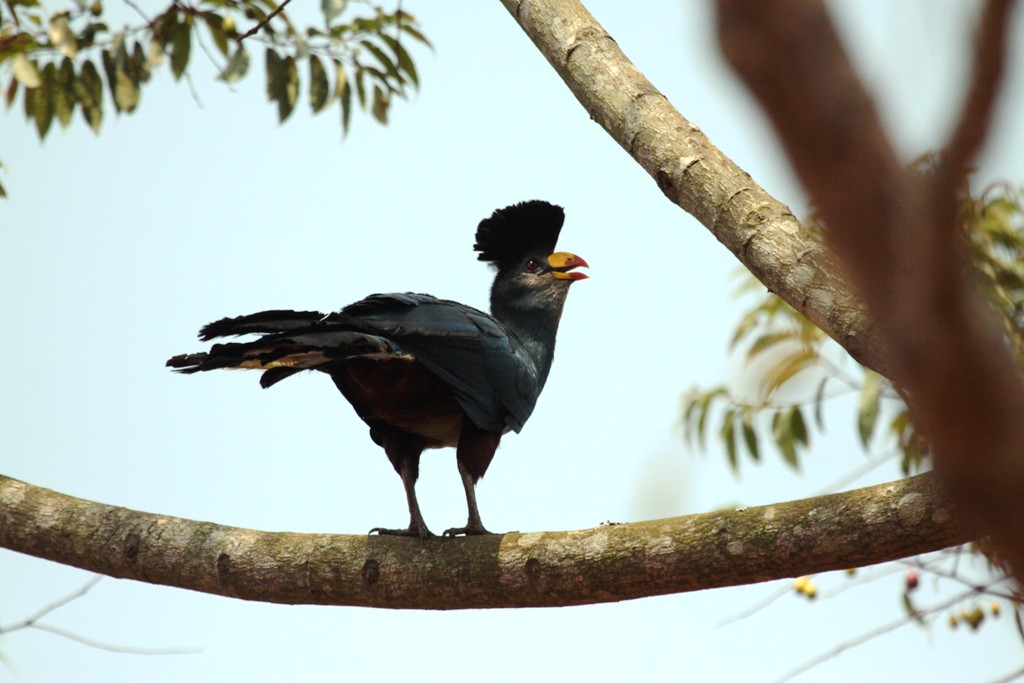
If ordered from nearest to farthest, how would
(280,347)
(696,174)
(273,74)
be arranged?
(696,174) → (280,347) → (273,74)

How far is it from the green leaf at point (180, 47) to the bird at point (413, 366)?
1.70m

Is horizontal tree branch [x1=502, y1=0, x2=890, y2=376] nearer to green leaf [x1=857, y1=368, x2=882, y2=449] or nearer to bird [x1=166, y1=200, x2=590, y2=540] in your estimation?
bird [x1=166, y1=200, x2=590, y2=540]

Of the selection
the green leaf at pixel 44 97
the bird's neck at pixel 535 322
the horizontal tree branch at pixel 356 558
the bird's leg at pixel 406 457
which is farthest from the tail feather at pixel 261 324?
the green leaf at pixel 44 97

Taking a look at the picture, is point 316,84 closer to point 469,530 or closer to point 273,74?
A: point 273,74

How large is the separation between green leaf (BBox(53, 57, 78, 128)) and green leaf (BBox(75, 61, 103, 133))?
0.03 meters

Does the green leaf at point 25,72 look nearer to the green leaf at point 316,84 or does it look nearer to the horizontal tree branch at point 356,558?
the green leaf at point 316,84

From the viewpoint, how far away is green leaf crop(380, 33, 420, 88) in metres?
5.60

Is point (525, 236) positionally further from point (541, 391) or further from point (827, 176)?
point (827, 176)

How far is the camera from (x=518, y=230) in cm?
571

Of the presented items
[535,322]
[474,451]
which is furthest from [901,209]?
[535,322]

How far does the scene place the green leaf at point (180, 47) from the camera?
204 inches

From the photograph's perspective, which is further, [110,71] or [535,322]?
[535,322]

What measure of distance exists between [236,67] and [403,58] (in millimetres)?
850

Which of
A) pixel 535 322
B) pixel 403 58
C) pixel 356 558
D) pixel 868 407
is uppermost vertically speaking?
pixel 403 58
